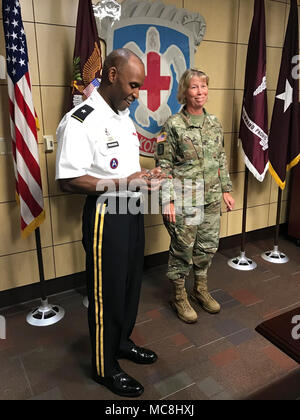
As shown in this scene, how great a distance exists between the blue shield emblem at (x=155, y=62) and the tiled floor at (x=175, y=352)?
1.28 metres

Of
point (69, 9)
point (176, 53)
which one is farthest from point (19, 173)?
point (176, 53)

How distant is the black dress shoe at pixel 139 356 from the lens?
1.85 meters

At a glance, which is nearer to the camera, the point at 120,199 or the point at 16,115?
the point at 120,199

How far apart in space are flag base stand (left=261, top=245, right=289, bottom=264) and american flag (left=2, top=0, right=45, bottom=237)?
209cm

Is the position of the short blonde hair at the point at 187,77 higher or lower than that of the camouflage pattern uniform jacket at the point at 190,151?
higher

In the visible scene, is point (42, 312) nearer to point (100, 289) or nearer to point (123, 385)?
point (123, 385)

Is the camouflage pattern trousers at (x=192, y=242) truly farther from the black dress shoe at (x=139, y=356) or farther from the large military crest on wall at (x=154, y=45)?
the large military crest on wall at (x=154, y=45)

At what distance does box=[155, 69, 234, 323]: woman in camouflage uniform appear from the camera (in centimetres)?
208

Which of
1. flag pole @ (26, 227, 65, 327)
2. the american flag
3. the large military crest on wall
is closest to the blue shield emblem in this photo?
the large military crest on wall

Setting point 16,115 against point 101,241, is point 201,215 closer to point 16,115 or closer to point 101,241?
point 101,241

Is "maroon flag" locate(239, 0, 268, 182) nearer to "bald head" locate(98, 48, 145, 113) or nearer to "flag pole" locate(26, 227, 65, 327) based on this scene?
"bald head" locate(98, 48, 145, 113)

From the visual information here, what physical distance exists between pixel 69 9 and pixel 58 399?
227cm

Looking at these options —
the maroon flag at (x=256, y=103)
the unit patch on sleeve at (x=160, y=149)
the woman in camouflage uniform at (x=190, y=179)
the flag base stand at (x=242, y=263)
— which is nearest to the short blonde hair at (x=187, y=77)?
the woman in camouflage uniform at (x=190, y=179)
